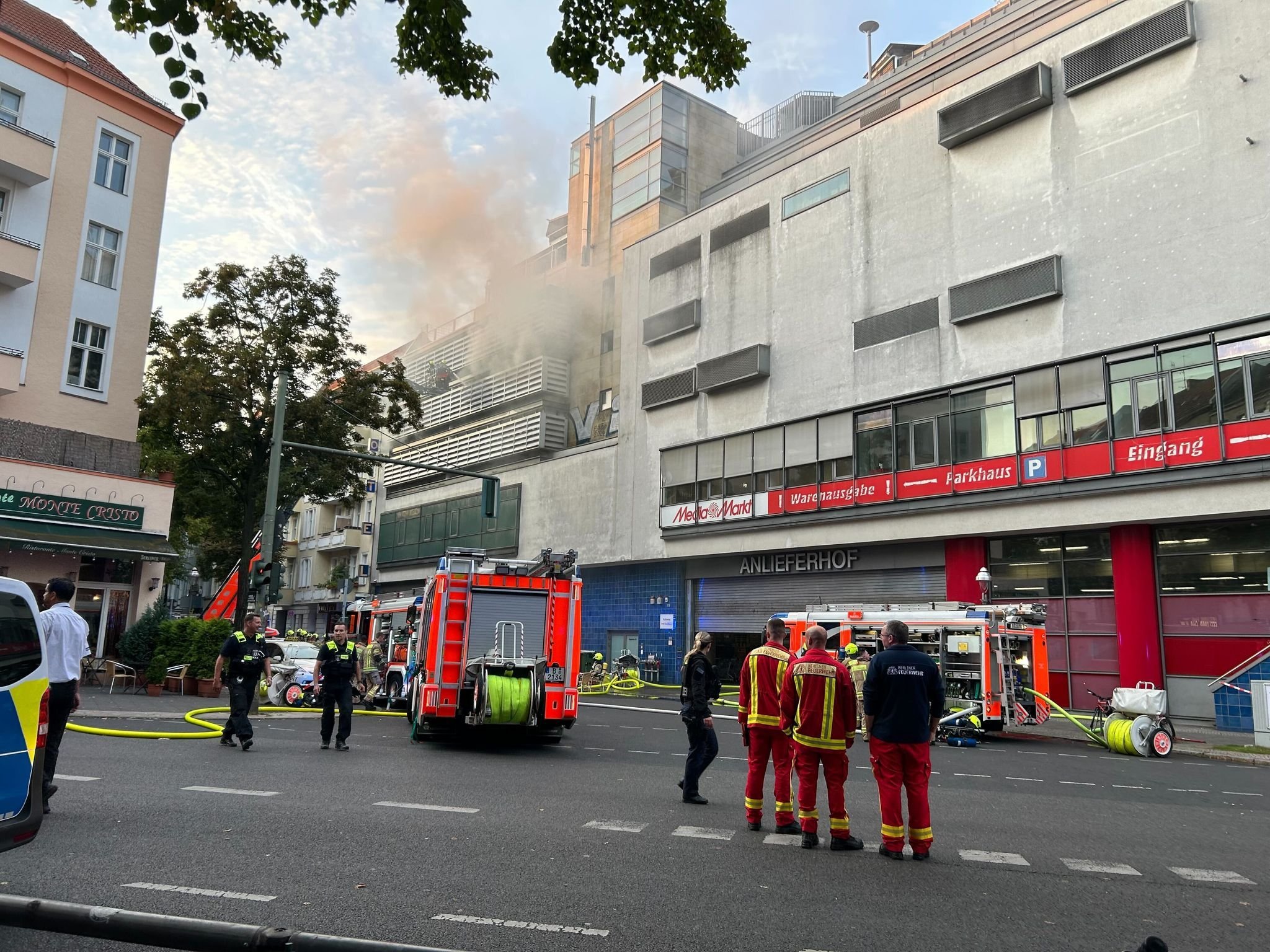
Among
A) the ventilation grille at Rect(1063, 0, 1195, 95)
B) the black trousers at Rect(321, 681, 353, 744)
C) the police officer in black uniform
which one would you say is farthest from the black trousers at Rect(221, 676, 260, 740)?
the ventilation grille at Rect(1063, 0, 1195, 95)

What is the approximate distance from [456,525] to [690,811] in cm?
3921

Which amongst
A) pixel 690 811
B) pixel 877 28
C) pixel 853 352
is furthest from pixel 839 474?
pixel 877 28

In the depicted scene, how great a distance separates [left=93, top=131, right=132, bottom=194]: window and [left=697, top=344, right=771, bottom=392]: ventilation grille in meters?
18.8

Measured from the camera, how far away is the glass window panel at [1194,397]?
20109 millimetres

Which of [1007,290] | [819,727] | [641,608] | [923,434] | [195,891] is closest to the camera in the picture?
[195,891]

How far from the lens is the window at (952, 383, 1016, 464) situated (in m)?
23.8

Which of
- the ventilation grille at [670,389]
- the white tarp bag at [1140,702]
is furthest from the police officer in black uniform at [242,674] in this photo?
the ventilation grille at [670,389]

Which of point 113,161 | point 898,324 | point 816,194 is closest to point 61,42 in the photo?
point 113,161

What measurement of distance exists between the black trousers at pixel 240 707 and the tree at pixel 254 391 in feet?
45.4

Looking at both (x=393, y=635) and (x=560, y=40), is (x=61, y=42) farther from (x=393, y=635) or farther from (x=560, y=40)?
(x=560, y=40)

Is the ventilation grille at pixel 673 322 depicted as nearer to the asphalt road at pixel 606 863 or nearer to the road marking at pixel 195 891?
the asphalt road at pixel 606 863

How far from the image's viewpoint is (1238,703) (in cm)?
1920

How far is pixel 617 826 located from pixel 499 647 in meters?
6.56

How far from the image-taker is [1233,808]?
32.7ft
